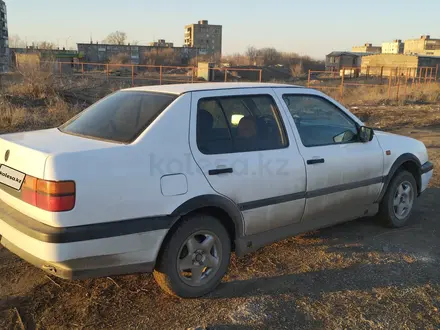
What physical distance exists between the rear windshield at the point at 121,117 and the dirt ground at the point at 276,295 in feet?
4.09

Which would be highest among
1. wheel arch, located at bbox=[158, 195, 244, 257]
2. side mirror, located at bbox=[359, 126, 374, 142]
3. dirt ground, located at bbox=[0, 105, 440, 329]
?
side mirror, located at bbox=[359, 126, 374, 142]

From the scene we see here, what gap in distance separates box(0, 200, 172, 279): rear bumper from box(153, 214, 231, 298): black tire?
11 cm

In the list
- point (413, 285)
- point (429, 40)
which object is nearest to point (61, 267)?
point (413, 285)

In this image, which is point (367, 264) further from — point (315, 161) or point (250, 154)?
point (250, 154)

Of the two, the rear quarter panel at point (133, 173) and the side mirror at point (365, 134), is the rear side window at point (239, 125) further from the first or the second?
the side mirror at point (365, 134)

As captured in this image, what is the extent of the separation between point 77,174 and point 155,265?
913 mm

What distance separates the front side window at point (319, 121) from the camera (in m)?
4.01

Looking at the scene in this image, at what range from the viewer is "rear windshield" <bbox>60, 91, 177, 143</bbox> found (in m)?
3.18

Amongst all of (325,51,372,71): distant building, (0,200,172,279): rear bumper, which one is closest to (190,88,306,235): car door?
(0,200,172,279): rear bumper

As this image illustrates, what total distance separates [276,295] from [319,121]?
1.83 meters

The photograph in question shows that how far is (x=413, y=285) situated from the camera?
359 cm

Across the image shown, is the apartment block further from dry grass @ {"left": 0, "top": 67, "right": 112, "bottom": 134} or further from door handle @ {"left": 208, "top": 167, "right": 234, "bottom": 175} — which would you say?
door handle @ {"left": 208, "top": 167, "right": 234, "bottom": 175}

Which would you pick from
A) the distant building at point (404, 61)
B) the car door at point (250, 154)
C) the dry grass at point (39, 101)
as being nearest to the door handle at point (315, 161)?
the car door at point (250, 154)

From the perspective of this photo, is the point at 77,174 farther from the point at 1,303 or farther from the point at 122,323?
the point at 1,303
